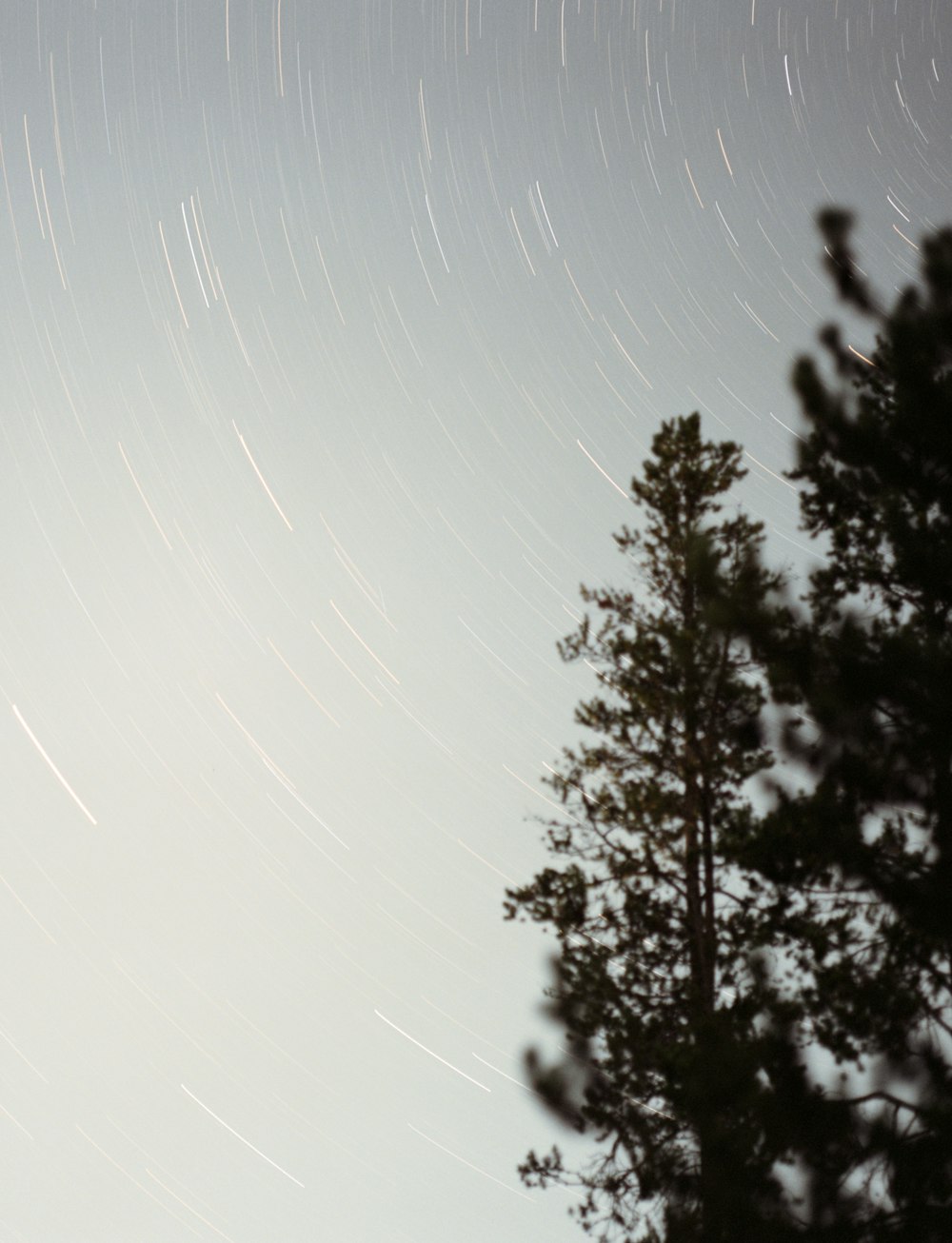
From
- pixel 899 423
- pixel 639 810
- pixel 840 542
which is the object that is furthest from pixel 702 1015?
pixel 899 423

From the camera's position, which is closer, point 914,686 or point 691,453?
point 914,686

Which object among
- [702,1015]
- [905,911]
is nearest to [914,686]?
[905,911]

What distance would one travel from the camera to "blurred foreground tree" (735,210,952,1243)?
7.04 metres

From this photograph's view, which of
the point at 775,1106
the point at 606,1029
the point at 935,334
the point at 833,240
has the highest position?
the point at 833,240

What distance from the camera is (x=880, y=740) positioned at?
805 centimetres

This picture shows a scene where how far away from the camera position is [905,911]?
7.43 m

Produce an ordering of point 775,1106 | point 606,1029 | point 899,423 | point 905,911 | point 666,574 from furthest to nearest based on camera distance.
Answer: point 666,574 → point 606,1029 → point 899,423 → point 905,911 → point 775,1106

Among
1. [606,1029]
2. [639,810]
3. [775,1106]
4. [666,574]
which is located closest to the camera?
[775,1106]

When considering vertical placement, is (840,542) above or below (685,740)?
above

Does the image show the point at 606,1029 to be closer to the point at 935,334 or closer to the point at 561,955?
the point at 561,955

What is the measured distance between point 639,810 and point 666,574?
9.68ft

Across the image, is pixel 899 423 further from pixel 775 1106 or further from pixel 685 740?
pixel 775 1106

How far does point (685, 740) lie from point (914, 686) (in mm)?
4072

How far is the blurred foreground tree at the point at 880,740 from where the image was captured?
7035 mm
